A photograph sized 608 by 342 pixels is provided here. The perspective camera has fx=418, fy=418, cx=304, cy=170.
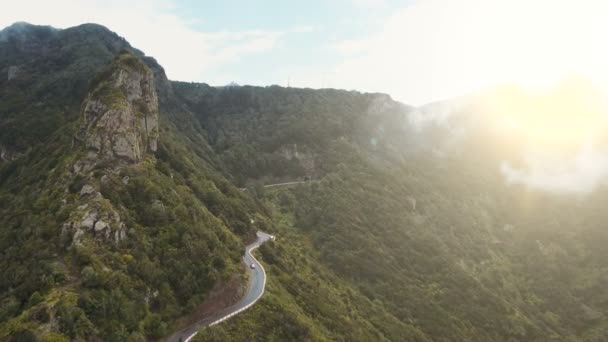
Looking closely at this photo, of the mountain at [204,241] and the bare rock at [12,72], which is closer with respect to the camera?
the mountain at [204,241]

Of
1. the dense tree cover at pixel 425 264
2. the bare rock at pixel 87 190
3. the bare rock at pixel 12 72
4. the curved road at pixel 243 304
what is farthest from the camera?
the bare rock at pixel 12 72

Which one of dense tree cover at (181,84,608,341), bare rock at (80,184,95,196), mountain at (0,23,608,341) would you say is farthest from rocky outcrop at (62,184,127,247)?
dense tree cover at (181,84,608,341)

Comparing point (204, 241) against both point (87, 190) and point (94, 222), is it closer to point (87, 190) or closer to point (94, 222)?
point (94, 222)

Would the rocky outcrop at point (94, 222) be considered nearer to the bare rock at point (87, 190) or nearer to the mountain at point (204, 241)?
the bare rock at point (87, 190)

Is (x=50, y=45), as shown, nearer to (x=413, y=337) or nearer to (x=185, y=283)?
(x=185, y=283)

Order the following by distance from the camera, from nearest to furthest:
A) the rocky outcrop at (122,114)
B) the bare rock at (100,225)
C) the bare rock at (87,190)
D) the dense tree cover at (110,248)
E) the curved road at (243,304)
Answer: the dense tree cover at (110,248) → the curved road at (243,304) → the bare rock at (100,225) → the bare rock at (87,190) → the rocky outcrop at (122,114)

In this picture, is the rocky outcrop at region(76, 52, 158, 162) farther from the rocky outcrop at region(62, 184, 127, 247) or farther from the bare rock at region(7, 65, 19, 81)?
the bare rock at region(7, 65, 19, 81)

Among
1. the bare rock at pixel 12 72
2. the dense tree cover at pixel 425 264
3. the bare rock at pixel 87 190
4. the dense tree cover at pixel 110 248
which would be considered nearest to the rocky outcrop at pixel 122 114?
the dense tree cover at pixel 110 248
